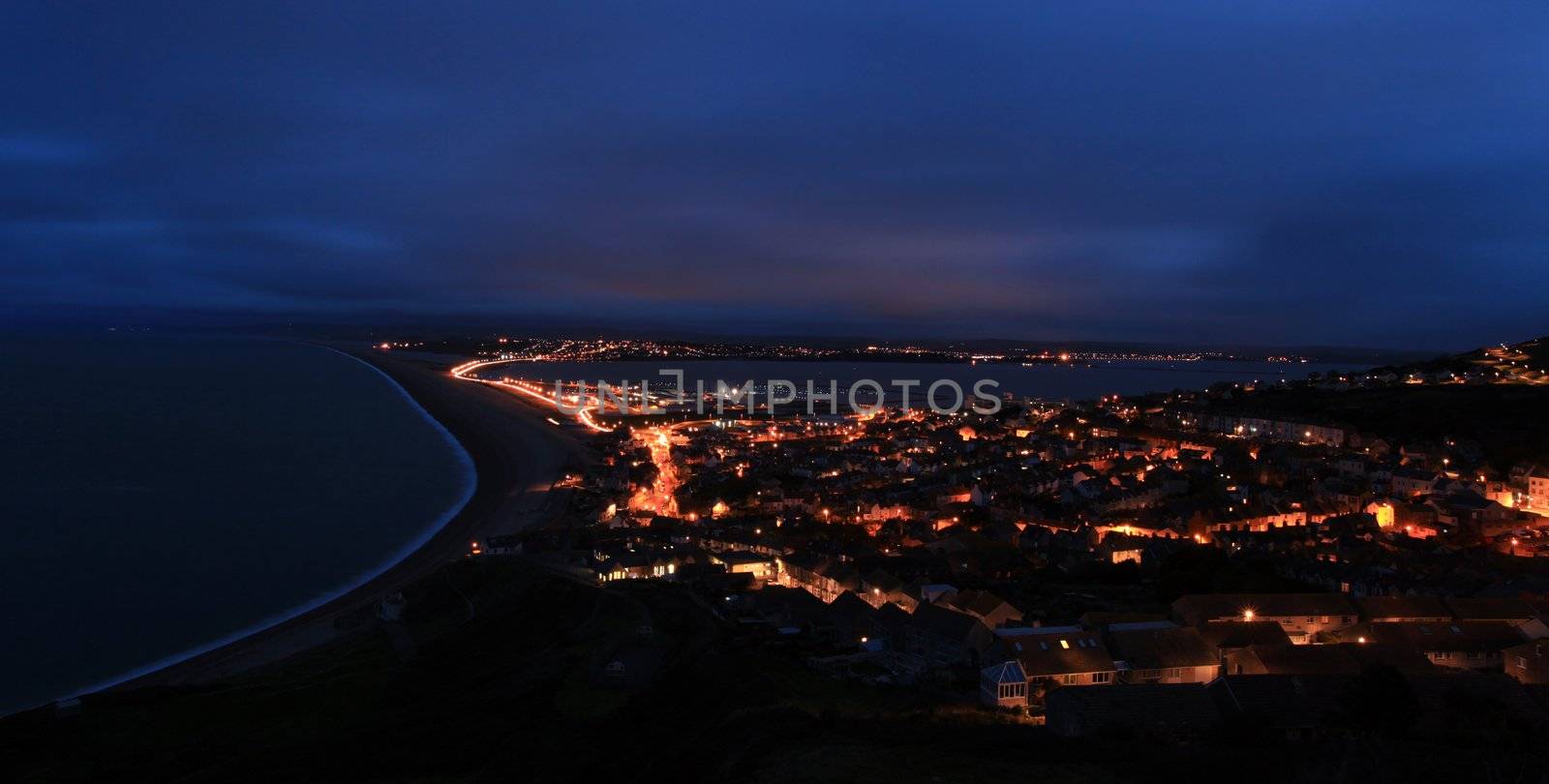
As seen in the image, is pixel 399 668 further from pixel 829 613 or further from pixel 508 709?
pixel 829 613

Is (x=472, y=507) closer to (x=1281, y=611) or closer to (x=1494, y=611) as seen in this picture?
(x=1281, y=611)

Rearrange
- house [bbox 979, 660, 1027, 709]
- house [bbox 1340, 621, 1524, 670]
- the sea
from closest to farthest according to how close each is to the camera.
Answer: house [bbox 979, 660, 1027, 709]
house [bbox 1340, 621, 1524, 670]
the sea

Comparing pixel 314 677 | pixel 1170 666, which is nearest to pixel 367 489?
pixel 314 677

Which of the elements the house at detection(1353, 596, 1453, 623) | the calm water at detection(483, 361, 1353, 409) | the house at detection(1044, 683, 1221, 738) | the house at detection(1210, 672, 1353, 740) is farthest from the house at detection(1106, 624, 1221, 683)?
the calm water at detection(483, 361, 1353, 409)

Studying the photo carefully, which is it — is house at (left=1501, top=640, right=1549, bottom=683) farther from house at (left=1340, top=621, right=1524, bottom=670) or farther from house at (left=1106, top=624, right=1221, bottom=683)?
house at (left=1106, top=624, right=1221, bottom=683)

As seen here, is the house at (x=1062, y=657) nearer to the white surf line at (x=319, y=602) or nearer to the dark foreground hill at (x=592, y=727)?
the dark foreground hill at (x=592, y=727)

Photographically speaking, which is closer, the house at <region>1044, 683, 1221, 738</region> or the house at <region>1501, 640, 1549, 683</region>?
the house at <region>1044, 683, 1221, 738</region>

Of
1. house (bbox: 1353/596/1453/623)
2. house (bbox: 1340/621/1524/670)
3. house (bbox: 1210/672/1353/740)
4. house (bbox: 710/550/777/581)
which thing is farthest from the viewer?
house (bbox: 710/550/777/581)

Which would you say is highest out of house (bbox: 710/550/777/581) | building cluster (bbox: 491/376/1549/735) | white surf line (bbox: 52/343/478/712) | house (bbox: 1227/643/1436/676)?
house (bbox: 1227/643/1436/676)
